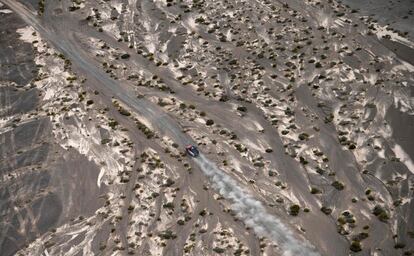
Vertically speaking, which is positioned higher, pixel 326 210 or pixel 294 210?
pixel 326 210

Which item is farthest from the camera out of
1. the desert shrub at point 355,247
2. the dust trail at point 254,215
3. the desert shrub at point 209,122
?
the desert shrub at point 209,122

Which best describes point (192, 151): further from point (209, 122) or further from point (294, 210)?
point (294, 210)

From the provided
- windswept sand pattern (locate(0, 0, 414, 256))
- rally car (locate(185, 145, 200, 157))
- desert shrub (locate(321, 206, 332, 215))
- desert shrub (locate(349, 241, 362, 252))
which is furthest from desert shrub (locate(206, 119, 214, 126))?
desert shrub (locate(349, 241, 362, 252))

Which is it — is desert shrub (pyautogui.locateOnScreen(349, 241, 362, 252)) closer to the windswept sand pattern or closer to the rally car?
the windswept sand pattern

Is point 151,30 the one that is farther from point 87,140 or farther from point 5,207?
point 5,207

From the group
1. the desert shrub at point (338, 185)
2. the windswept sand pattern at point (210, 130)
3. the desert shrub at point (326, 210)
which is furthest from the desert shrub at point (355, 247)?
the desert shrub at point (338, 185)

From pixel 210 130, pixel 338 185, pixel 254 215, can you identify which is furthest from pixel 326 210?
pixel 210 130

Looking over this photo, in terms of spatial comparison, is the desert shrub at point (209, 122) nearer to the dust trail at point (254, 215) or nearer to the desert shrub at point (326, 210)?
the dust trail at point (254, 215)

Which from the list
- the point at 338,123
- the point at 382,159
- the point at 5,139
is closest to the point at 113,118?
the point at 5,139
